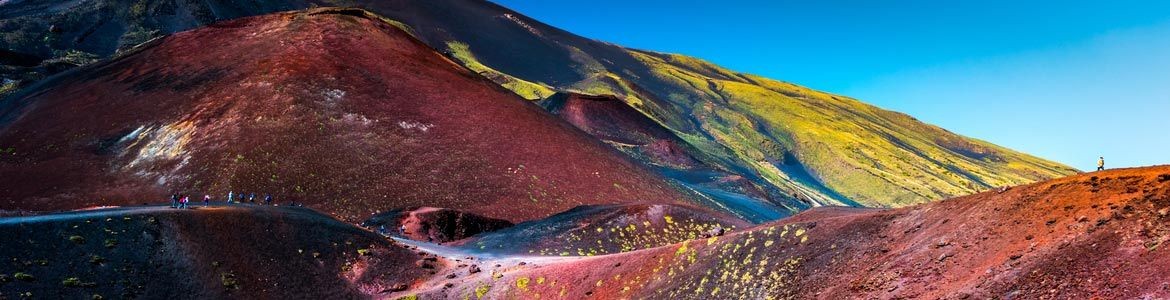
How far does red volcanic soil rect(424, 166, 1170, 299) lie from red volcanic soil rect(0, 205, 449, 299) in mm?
10842

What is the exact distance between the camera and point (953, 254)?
59.5 feet

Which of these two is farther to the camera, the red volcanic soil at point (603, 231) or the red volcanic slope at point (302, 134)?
the red volcanic slope at point (302, 134)

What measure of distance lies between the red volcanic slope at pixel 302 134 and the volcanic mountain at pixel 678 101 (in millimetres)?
17012

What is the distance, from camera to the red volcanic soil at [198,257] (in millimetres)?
28172

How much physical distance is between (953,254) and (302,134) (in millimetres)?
54384

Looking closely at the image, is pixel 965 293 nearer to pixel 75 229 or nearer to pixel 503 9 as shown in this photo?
pixel 75 229

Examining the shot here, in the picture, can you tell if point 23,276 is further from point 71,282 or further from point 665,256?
point 665,256

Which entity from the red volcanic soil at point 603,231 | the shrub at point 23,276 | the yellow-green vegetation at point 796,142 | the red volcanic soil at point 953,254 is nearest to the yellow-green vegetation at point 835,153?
the yellow-green vegetation at point 796,142

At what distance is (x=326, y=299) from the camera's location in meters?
32.6

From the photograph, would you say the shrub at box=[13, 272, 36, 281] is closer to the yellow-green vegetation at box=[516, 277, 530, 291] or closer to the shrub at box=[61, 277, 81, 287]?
the shrub at box=[61, 277, 81, 287]

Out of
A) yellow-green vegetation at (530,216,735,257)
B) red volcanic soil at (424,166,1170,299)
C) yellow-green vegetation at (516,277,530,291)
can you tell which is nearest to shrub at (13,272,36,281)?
yellow-green vegetation at (516,277,530,291)

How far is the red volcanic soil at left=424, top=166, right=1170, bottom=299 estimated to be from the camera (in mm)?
14828

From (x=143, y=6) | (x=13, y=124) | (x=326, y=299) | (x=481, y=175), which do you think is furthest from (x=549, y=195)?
(x=143, y=6)

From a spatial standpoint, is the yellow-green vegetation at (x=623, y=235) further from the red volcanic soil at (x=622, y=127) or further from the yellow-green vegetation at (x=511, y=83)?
the yellow-green vegetation at (x=511, y=83)
